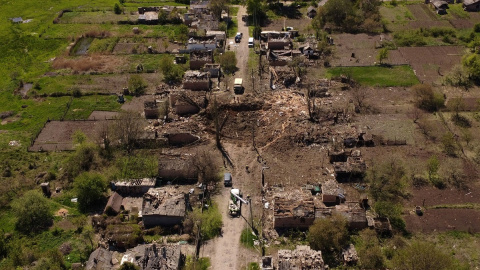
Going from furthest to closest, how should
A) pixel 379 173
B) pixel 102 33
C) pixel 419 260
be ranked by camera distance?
pixel 102 33
pixel 379 173
pixel 419 260

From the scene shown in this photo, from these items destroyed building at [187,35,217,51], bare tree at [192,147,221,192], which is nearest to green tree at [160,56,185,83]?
destroyed building at [187,35,217,51]

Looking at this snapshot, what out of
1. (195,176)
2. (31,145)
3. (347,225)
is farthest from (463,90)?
(31,145)

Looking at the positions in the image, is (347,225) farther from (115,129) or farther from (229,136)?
(115,129)

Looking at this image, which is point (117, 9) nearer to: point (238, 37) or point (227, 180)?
point (238, 37)

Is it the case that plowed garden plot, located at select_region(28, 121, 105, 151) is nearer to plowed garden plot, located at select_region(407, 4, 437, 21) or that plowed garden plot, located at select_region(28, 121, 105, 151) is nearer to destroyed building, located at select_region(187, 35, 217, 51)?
destroyed building, located at select_region(187, 35, 217, 51)

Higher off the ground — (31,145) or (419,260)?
(419,260)

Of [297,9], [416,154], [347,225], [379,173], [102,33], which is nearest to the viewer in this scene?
[347,225]

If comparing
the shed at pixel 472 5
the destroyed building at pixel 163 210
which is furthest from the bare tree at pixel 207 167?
the shed at pixel 472 5

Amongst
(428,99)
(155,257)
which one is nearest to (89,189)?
(155,257)
